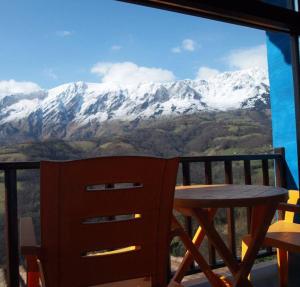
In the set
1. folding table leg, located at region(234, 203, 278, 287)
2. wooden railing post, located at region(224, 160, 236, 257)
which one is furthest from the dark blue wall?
folding table leg, located at region(234, 203, 278, 287)

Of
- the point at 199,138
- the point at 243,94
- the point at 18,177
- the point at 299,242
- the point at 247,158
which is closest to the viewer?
the point at 299,242

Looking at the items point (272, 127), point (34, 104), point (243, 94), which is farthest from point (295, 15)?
point (34, 104)

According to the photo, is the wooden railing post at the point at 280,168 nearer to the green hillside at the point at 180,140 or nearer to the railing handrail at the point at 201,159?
the railing handrail at the point at 201,159

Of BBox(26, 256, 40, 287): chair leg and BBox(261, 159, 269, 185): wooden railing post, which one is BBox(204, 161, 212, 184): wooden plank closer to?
BBox(261, 159, 269, 185): wooden railing post

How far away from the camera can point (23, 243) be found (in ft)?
4.20

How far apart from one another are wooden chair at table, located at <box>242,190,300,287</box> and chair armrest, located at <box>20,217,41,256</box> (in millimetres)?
1447

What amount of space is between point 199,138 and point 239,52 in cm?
372

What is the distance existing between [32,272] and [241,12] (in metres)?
2.95

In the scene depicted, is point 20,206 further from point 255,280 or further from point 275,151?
point 275,151

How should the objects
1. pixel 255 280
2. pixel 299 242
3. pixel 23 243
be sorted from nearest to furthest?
pixel 23 243 < pixel 299 242 < pixel 255 280

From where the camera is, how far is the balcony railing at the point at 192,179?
96.3 inches

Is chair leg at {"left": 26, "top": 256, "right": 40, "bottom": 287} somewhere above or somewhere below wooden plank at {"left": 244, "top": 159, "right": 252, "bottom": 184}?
below

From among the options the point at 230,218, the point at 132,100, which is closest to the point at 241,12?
the point at 132,100

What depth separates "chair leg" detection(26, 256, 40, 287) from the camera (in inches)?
51.1
